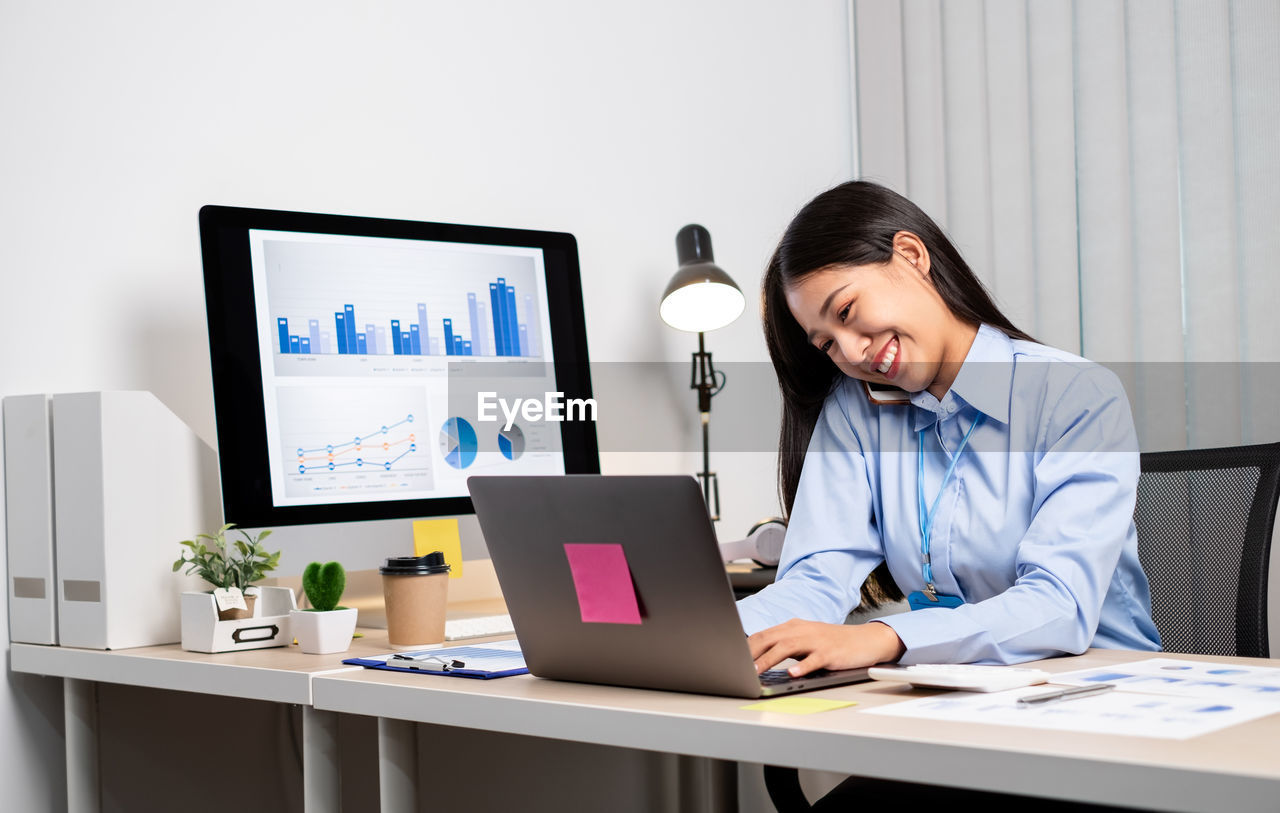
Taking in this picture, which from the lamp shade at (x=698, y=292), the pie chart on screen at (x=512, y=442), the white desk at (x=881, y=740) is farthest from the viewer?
the lamp shade at (x=698, y=292)

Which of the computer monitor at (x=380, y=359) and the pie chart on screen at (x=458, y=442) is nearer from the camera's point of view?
the computer monitor at (x=380, y=359)

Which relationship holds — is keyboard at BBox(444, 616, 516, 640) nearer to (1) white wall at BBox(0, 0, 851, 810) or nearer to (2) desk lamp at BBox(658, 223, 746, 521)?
(1) white wall at BBox(0, 0, 851, 810)

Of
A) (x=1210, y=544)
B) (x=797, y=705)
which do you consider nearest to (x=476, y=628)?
(x=797, y=705)

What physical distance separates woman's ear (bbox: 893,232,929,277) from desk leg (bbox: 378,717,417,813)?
0.76 meters

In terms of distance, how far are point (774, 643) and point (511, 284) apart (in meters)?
0.89

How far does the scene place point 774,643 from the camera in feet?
3.19

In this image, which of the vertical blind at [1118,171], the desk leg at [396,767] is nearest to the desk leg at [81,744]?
the desk leg at [396,767]

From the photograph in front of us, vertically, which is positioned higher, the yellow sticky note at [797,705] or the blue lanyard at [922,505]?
the blue lanyard at [922,505]

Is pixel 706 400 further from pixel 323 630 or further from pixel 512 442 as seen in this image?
pixel 323 630

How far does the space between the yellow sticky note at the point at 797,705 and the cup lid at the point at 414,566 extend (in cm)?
57

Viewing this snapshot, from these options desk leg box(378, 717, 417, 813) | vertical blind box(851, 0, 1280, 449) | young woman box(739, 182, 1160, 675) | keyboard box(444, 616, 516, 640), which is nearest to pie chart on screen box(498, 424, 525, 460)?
keyboard box(444, 616, 516, 640)

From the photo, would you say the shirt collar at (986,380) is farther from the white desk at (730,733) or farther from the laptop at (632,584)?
the laptop at (632,584)

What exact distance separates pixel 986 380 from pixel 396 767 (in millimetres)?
748

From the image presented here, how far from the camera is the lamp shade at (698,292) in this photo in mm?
2107
